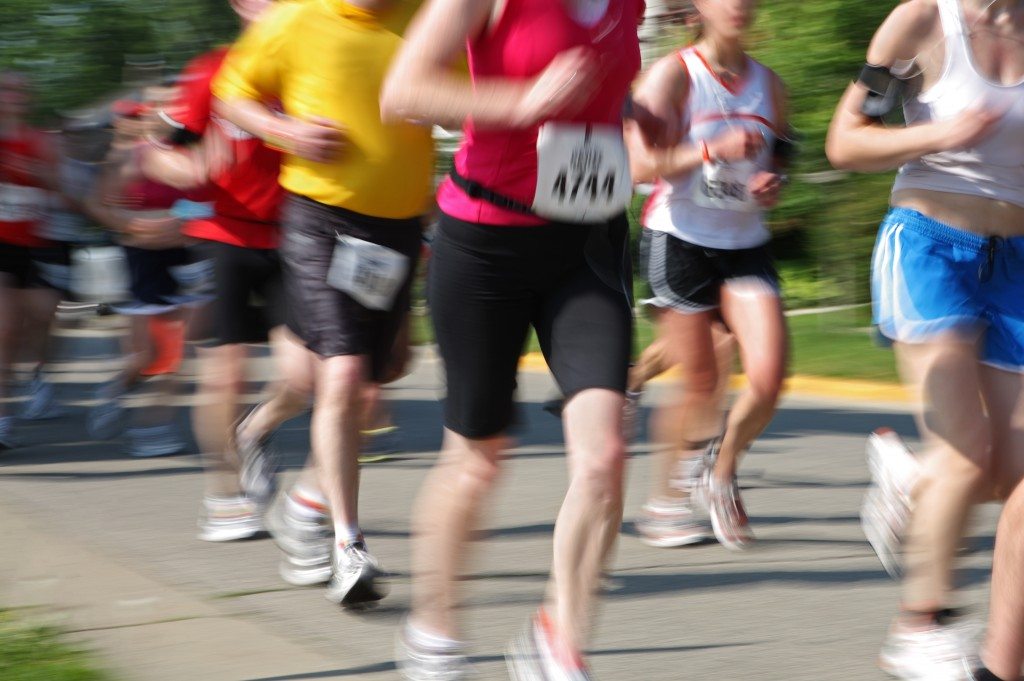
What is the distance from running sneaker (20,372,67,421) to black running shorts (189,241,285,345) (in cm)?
401

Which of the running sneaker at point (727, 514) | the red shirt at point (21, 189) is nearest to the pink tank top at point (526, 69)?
the running sneaker at point (727, 514)

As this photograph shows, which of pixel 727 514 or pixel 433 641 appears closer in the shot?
pixel 433 641

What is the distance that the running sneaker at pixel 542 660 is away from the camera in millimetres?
3309

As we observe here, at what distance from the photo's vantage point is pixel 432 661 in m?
3.67

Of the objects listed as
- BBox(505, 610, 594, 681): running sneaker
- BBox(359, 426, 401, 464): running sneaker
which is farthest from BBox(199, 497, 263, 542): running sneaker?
BBox(505, 610, 594, 681): running sneaker

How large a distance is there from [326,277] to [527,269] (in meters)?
1.36

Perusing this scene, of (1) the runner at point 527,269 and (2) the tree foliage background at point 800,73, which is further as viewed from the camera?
(2) the tree foliage background at point 800,73

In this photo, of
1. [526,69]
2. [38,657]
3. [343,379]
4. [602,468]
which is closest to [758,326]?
[343,379]

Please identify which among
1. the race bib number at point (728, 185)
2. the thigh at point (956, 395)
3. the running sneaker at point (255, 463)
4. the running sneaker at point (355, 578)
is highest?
the thigh at point (956, 395)

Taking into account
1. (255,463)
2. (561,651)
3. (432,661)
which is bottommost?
(255,463)

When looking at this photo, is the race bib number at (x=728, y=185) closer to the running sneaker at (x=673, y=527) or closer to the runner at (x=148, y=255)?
the running sneaker at (x=673, y=527)

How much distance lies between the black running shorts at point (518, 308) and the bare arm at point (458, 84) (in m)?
0.34

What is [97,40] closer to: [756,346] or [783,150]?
[783,150]

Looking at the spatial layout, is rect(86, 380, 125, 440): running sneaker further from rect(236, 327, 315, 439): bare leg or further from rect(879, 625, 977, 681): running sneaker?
rect(879, 625, 977, 681): running sneaker
